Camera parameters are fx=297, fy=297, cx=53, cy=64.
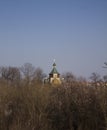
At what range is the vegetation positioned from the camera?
10.3m

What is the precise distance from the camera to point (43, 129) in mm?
10906

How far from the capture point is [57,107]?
1130 centimetres

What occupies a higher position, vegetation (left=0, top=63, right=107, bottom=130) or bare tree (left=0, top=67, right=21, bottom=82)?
bare tree (left=0, top=67, right=21, bottom=82)

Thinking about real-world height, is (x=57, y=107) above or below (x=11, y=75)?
below

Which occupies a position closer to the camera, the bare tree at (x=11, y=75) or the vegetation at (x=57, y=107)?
the vegetation at (x=57, y=107)

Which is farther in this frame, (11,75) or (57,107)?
(11,75)

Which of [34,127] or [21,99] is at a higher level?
[21,99]

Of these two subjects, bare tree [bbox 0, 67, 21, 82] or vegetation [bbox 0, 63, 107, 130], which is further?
bare tree [bbox 0, 67, 21, 82]

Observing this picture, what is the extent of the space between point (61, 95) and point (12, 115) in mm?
2275

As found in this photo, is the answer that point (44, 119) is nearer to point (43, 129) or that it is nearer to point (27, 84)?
point (43, 129)

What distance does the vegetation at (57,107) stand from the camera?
10336mm

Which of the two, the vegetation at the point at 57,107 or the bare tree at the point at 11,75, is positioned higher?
the bare tree at the point at 11,75

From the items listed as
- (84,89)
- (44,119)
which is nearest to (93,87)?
(84,89)

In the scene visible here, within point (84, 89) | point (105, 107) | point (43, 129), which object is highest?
point (84, 89)
